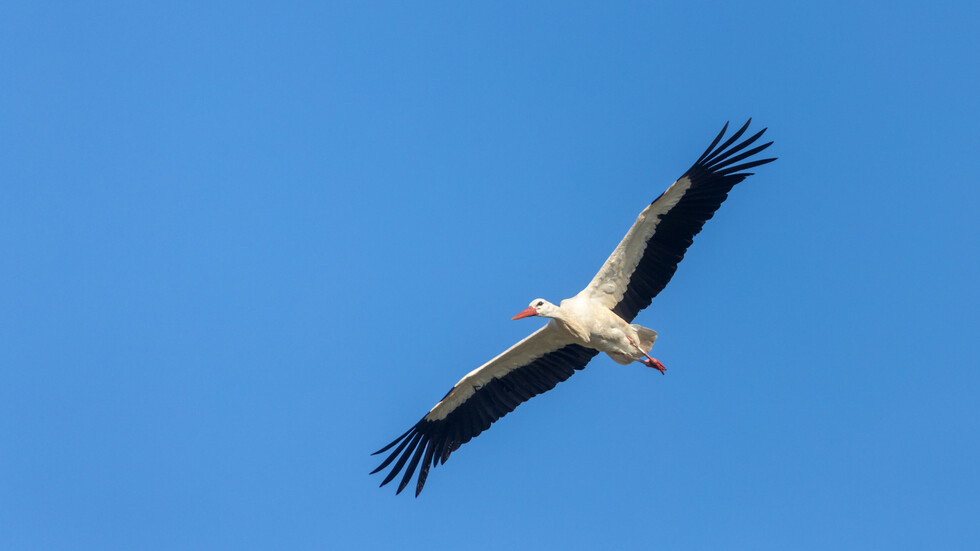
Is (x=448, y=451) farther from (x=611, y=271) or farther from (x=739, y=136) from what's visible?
(x=739, y=136)

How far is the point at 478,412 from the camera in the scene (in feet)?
53.2

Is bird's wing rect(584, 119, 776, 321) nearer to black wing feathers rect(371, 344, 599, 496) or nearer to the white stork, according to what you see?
the white stork

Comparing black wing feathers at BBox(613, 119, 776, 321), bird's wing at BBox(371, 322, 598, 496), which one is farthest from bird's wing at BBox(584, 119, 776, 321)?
bird's wing at BBox(371, 322, 598, 496)

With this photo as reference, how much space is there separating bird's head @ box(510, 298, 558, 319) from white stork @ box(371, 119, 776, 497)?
1cm

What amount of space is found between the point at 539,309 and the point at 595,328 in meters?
0.85

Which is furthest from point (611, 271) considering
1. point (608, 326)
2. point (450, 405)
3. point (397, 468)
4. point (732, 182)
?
point (397, 468)

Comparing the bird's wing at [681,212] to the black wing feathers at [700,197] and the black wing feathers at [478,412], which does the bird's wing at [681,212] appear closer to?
the black wing feathers at [700,197]

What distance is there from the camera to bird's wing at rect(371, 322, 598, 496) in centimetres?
1588

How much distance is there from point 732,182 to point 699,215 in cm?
59

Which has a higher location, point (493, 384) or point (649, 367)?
point (493, 384)

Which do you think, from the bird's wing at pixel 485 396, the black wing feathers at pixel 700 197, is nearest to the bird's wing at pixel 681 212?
the black wing feathers at pixel 700 197

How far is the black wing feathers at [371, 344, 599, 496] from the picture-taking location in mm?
15922

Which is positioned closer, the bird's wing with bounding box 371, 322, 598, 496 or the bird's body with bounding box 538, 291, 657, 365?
the bird's body with bounding box 538, 291, 657, 365

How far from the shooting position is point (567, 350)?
1589 centimetres
